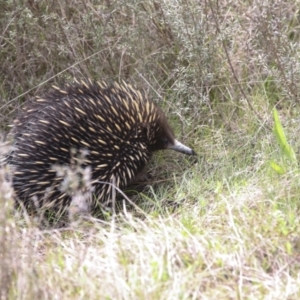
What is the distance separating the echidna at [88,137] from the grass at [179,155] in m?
0.17

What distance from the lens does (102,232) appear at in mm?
2979

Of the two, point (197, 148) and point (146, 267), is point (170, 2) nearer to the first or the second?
point (197, 148)

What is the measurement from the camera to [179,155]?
4242mm

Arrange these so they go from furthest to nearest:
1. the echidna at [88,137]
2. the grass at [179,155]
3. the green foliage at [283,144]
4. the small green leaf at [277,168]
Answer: the echidna at [88,137] → the green foliage at [283,144] → the small green leaf at [277,168] → the grass at [179,155]

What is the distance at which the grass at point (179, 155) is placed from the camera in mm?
2551

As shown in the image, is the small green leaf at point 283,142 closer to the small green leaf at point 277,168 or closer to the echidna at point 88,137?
the small green leaf at point 277,168

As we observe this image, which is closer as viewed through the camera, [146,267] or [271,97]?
[146,267]

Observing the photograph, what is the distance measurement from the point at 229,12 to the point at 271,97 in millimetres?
615

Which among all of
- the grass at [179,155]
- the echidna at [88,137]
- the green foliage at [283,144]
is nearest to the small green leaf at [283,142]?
the green foliage at [283,144]

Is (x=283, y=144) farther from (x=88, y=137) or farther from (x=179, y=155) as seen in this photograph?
(x=88, y=137)

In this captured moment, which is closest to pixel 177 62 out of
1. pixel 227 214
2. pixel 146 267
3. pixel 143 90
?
pixel 143 90

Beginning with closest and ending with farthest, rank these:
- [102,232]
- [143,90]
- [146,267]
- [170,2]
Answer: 1. [146,267]
2. [102,232]
3. [170,2]
4. [143,90]

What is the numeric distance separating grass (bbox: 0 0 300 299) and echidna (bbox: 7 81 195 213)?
0.56ft

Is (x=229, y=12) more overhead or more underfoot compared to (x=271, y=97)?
more overhead
